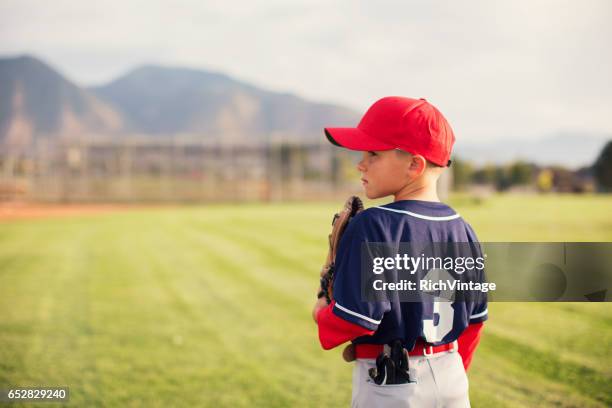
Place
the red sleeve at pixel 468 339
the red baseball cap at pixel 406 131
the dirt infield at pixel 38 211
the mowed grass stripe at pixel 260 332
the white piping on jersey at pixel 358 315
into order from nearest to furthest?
the white piping on jersey at pixel 358 315
the red baseball cap at pixel 406 131
the red sleeve at pixel 468 339
the mowed grass stripe at pixel 260 332
the dirt infield at pixel 38 211

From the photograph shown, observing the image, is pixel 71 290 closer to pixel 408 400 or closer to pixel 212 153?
pixel 408 400

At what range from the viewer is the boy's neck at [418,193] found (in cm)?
173

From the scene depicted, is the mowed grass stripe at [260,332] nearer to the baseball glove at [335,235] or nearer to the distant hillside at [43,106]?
the baseball glove at [335,235]

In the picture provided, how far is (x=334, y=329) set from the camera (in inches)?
63.4

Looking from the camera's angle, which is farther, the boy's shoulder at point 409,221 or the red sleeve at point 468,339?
the red sleeve at point 468,339

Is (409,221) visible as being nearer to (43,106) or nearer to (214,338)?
(214,338)

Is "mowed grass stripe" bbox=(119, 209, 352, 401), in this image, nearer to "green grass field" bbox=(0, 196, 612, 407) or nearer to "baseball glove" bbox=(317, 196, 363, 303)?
"green grass field" bbox=(0, 196, 612, 407)

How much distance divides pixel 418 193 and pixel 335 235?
31 cm

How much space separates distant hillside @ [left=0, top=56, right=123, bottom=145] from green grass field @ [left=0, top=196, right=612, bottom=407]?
81.9 meters

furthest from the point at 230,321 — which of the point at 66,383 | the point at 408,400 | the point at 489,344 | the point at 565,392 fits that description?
the point at 408,400

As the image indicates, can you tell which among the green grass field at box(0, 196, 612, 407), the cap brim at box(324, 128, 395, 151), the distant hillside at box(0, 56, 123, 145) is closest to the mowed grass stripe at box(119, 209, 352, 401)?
the green grass field at box(0, 196, 612, 407)

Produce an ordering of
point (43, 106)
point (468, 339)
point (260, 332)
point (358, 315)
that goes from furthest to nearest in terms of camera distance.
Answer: point (43, 106), point (260, 332), point (468, 339), point (358, 315)

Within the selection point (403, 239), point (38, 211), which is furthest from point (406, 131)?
point (38, 211)

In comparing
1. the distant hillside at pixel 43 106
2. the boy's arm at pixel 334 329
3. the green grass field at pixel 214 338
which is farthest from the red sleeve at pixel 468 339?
the distant hillside at pixel 43 106
